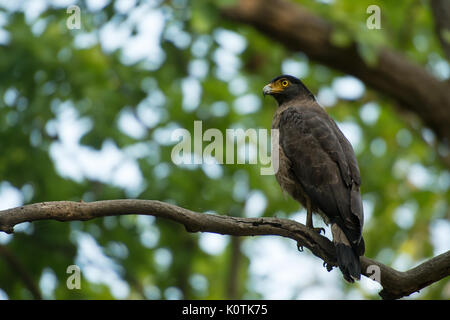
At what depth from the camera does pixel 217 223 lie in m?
3.86

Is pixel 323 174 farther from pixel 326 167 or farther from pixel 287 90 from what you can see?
pixel 287 90

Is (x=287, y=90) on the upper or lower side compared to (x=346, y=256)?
upper

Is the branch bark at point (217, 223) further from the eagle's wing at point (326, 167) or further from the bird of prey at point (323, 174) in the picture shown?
the eagle's wing at point (326, 167)

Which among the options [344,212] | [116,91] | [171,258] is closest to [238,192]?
[171,258]

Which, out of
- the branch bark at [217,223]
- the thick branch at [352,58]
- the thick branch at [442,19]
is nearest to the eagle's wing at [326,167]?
the branch bark at [217,223]

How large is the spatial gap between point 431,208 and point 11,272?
18.4 feet

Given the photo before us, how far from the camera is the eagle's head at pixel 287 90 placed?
639 centimetres

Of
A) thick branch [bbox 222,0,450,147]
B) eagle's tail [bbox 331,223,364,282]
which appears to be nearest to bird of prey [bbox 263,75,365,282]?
eagle's tail [bbox 331,223,364,282]

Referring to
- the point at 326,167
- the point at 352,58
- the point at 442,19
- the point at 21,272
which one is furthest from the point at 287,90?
the point at 21,272

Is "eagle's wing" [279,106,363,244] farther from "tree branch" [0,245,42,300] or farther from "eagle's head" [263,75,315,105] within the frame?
"tree branch" [0,245,42,300]

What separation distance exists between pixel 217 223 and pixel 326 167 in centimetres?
143

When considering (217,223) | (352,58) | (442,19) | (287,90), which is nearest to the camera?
(217,223)

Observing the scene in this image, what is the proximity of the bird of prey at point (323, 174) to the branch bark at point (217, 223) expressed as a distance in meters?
0.26

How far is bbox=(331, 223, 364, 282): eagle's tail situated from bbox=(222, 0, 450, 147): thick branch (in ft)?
13.3
